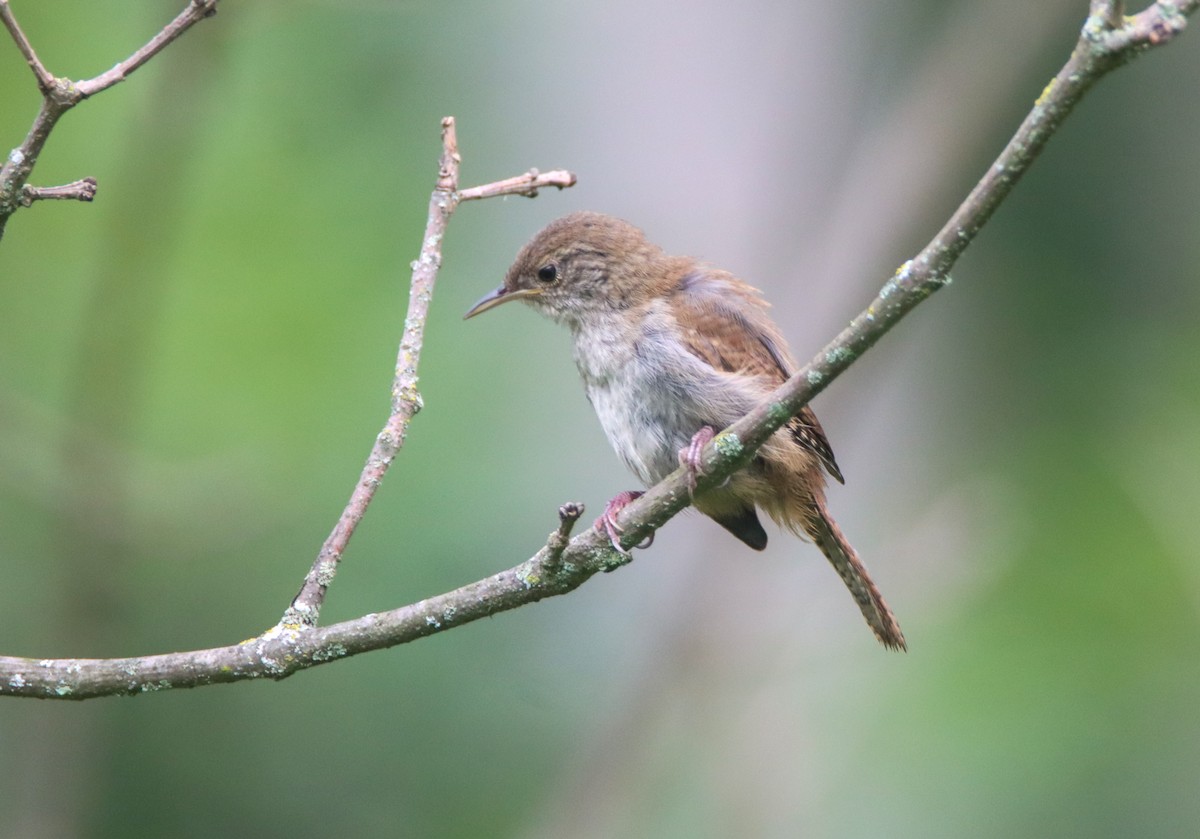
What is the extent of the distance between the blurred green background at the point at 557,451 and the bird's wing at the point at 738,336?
1.00m

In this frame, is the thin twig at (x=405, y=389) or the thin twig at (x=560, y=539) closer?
the thin twig at (x=560, y=539)

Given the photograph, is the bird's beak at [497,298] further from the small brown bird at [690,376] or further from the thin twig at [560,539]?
the thin twig at [560,539]

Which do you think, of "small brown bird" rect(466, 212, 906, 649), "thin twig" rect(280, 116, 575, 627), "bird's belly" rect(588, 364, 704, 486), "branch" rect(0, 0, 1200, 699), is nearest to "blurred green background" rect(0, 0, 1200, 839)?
"small brown bird" rect(466, 212, 906, 649)

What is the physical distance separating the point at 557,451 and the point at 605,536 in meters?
3.09

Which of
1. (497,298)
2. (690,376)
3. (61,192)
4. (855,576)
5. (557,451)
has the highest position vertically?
(61,192)

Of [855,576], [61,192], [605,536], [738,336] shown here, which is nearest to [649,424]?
[738,336]

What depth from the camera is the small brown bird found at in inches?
144

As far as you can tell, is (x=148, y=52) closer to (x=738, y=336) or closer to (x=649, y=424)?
(x=649, y=424)

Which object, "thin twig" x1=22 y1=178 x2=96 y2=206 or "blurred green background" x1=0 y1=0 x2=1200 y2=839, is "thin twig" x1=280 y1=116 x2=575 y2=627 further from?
"blurred green background" x1=0 y1=0 x2=1200 y2=839

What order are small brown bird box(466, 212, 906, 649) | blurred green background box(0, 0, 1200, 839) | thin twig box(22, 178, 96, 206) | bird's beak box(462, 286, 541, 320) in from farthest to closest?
blurred green background box(0, 0, 1200, 839) < bird's beak box(462, 286, 541, 320) < small brown bird box(466, 212, 906, 649) < thin twig box(22, 178, 96, 206)

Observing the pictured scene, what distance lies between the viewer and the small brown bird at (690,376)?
366 cm

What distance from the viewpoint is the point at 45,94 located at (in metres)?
2.10

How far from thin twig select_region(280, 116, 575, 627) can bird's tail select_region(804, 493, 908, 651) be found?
1363 mm

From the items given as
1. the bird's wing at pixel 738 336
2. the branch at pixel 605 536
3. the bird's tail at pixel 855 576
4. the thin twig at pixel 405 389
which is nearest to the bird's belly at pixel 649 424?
the bird's wing at pixel 738 336
